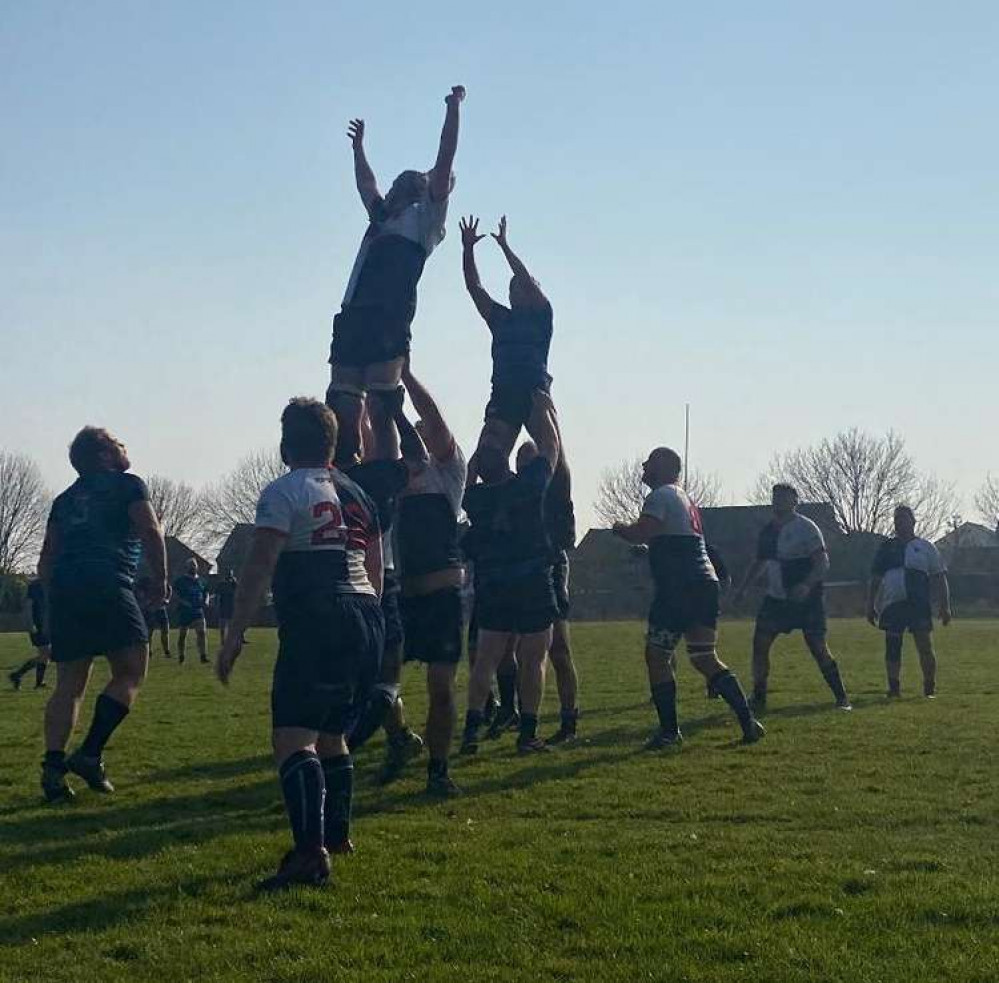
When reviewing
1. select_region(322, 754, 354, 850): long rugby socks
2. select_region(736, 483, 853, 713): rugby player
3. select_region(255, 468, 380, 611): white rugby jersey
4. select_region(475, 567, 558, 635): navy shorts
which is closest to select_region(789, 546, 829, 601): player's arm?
select_region(736, 483, 853, 713): rugby player

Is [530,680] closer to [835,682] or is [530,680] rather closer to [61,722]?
[61,722]

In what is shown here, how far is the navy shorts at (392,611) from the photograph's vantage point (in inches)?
317

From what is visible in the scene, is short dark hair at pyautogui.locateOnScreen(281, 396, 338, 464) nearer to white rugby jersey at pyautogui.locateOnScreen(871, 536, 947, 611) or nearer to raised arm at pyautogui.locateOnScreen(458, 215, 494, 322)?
raised arm at pyautogui.locateOnScreen(458, 215, 494, 322)

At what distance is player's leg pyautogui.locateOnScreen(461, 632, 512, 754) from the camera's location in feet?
31.1

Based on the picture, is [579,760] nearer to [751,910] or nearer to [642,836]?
[642,836]

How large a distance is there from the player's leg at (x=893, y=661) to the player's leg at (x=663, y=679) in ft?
18.0

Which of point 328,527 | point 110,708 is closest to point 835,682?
point 110,708

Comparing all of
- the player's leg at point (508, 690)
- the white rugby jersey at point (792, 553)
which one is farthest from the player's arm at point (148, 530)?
the white rugby jersey at point (792, 553)

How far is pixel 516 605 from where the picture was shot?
30.7 ft

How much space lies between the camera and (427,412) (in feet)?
27.1

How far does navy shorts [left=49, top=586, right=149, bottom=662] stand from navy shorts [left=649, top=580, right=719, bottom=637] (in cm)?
356

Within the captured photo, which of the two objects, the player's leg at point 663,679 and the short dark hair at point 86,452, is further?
the player's leg at point 663,679

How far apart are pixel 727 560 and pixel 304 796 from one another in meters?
60.5

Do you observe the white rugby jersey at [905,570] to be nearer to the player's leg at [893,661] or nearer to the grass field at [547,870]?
the player's leg at [893,661]
